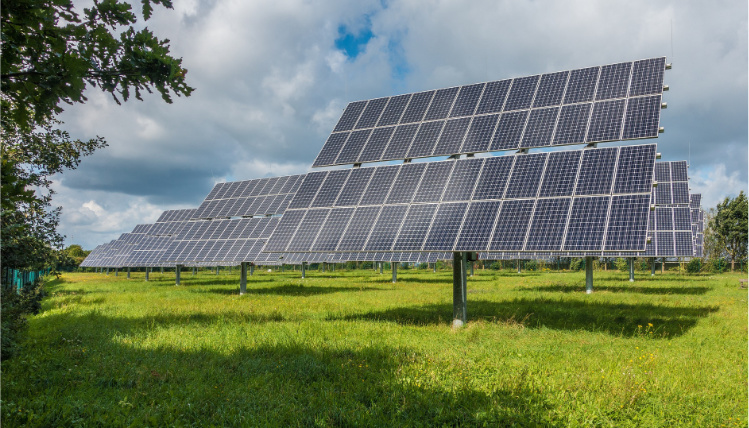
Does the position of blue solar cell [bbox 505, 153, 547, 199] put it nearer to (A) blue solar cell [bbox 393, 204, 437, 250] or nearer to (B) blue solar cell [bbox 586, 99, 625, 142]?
(B) blue solar cell [bbox 586, 99, 625, 142]

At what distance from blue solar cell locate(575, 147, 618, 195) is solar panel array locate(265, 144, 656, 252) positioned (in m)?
0.02

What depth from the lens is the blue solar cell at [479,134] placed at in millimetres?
16062

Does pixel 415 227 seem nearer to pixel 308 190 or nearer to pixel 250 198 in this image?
pixel 308 190

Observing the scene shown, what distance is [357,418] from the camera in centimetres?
722

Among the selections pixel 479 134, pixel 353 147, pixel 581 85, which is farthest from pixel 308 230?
pixel 581 85

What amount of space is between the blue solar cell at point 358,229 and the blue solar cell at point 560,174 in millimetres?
5108

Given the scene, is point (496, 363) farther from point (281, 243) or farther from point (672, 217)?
point (672, 217)

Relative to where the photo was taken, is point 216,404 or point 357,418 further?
point 216,404

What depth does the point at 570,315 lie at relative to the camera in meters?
16.5

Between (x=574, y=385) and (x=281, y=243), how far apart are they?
10.6 meters

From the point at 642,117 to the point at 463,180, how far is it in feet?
17.6

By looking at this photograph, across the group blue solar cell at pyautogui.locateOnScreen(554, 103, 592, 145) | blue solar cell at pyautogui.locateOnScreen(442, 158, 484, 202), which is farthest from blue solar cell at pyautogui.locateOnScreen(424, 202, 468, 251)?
blue solar cell at pyautogui.locateOnScreen(554, 103, 592, 145)

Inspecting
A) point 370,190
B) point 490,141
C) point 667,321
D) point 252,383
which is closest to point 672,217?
point 667,321

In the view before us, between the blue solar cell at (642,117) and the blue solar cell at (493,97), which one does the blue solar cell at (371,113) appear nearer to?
the blue solar cell at (493,97)
